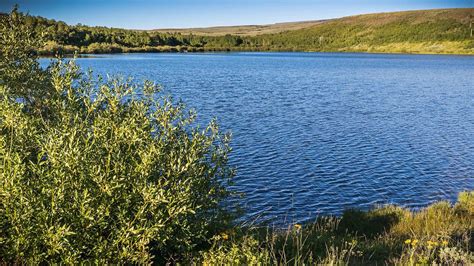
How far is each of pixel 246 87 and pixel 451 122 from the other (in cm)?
2685

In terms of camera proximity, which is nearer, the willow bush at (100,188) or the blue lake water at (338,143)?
the willow bush at (100,188)

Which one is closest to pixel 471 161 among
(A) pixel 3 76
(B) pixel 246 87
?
(A) pixel 3 76

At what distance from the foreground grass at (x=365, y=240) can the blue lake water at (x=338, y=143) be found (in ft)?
8.82

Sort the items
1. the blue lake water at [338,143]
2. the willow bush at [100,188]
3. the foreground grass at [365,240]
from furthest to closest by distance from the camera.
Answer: the blue lake water at [338,143] < the foreground grass at [365,240] < the willow bush at [100,188]

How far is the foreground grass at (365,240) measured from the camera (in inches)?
355

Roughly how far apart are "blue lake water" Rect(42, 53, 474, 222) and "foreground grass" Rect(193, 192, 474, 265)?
8.82ft

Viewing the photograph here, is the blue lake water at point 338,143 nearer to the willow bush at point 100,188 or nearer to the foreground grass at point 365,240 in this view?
the foreground grass at point 365,240

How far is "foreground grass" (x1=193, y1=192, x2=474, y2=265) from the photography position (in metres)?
9.02

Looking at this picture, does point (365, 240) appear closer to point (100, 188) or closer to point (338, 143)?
point (100, 188)

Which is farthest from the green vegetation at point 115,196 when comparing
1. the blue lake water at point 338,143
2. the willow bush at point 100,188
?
the blue lake water at point 338,143

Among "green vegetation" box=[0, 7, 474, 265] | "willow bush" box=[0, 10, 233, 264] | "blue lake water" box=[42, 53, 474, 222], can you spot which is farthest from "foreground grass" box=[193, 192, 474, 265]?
"blue lake water" box=[42, 53, 474, 222]

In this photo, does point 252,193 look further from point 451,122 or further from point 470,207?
point 451,122

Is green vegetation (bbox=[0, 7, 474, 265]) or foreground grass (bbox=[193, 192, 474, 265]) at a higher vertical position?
green vegetation (bbox=[0, 7, 474, 265])

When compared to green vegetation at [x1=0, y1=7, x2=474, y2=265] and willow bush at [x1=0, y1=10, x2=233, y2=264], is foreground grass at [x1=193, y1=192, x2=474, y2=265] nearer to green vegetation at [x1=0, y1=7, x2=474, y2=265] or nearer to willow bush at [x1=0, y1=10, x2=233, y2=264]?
green vegetation at [x1=0, y1=7, x2=474, y2=265]
